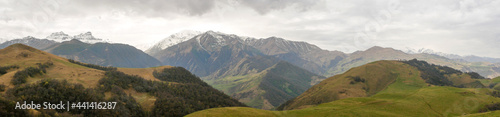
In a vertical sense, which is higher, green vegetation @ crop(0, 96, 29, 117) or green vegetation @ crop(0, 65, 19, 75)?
green vegetation @ crop(0, 65, 19, 75)

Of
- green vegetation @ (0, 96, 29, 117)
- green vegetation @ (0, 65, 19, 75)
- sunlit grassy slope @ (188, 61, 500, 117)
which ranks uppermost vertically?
green vegetation @ (0, 65, 19, 75)

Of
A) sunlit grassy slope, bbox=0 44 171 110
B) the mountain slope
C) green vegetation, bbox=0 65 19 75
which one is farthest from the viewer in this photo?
sunlit grassy slope, bbox=0 44 171 110

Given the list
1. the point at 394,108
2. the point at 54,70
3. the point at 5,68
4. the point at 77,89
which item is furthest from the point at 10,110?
the point at 394,108

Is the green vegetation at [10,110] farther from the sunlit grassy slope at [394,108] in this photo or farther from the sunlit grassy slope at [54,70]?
the sunlit grassy slope at [54,70]

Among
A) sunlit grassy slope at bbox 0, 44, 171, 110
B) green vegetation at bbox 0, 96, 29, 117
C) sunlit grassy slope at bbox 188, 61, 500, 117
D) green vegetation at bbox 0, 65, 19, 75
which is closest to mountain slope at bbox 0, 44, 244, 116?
sunlit grassy slope at bbox 0, 44, 171, 110

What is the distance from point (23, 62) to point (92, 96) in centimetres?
6448

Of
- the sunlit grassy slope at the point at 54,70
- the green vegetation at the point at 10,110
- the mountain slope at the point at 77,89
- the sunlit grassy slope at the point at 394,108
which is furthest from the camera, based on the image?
the sunlit grassy slope at the point at 54,70

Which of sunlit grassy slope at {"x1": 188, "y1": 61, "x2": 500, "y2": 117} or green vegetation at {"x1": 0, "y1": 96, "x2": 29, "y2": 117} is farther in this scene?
sunlit grassy slope at {"x1": 188, "y1": 61, "x2": 500, "y2": 117}

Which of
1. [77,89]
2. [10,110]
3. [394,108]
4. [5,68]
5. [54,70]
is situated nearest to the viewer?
[10,110]

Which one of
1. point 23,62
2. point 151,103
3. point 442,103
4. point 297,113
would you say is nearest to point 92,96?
point 151,103

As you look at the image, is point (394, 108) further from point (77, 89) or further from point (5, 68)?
point (5, 68)

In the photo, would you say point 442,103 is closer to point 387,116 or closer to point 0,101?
point 387,116

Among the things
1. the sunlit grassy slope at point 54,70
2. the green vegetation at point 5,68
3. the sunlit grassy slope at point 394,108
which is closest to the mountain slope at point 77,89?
the sunlit grassy slope at point 54,70

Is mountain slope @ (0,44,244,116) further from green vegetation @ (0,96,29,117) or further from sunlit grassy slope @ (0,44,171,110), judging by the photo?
green vegetation @ (0,96,29,117)
